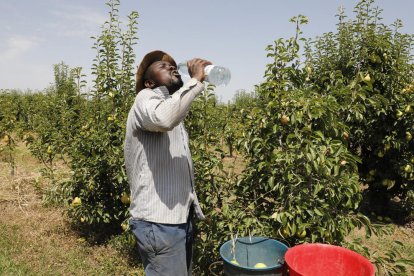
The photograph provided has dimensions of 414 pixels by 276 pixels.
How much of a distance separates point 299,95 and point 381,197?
347 cm

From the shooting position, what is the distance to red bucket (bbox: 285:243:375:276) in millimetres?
2176

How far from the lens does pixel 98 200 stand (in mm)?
4129

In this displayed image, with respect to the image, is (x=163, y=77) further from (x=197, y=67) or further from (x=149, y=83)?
(x=197, y=67)

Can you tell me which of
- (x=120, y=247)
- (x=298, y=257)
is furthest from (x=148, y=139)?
(x=120, y=247)

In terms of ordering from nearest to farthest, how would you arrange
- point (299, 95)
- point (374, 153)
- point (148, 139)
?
1. point (148, 139)
2. point (299, 95)
3. point (374, 153)

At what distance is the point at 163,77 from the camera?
2.00 metres

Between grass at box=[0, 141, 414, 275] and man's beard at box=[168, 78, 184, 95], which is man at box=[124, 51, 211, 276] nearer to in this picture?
man's beard at box=[168, 78, 184, 95]

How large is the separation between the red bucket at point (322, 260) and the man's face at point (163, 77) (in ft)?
3.81

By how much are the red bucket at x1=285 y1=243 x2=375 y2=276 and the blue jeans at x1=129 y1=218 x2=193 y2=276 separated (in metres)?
0.65

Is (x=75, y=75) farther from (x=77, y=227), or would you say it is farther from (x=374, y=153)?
(x=374, y=153)

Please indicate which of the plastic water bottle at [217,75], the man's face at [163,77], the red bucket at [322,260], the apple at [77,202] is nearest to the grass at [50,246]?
the apple at [77,202]

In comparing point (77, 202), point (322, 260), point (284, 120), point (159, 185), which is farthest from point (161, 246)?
point (77, 202)

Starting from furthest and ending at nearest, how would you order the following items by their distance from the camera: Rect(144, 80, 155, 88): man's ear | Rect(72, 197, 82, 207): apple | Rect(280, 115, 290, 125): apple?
Rect(72, 197, 82, 207): apple
Rect(280, 115, 290, 125): apple
Rect(144, 80, 155, 88): man's ear

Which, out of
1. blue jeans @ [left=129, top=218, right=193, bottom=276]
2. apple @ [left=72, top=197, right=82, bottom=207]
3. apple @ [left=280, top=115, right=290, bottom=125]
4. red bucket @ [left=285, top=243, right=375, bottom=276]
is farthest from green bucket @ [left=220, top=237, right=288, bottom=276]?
apple @ [left=72, top=197, right=82, bottom=207]
